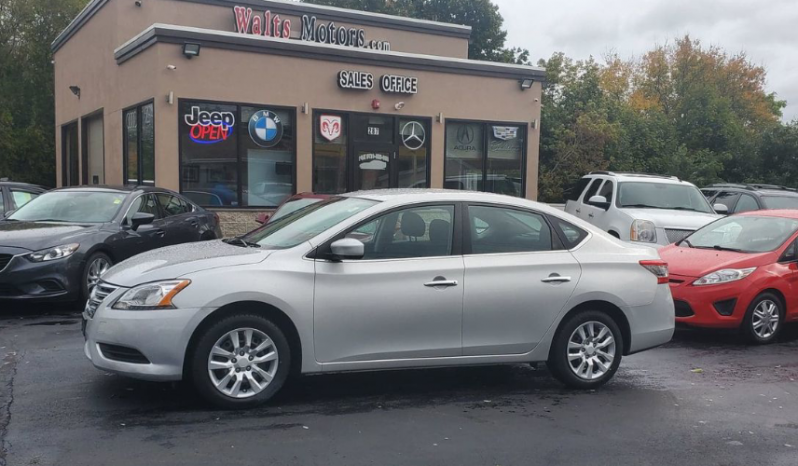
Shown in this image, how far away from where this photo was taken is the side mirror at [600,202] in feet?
43.3

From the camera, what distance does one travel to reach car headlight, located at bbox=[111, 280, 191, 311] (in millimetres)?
5363

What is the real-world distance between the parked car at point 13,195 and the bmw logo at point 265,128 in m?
5.12

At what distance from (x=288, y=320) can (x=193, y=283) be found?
737 mm

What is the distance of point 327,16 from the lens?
2242 centimetres

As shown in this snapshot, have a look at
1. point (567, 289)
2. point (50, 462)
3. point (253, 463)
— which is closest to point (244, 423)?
point (253, 463)

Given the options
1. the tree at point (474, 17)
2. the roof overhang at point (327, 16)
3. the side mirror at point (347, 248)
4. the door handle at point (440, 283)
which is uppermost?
the tree at point (474, 17)

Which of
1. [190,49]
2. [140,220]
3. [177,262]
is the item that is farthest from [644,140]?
[177,262]

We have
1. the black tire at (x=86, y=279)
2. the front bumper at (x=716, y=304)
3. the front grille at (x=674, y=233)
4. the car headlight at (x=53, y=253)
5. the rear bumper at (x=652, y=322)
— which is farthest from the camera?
the front grille at (x=674, y=233)

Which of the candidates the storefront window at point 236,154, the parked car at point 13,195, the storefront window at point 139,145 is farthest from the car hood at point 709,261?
the storefront window at point 139,145

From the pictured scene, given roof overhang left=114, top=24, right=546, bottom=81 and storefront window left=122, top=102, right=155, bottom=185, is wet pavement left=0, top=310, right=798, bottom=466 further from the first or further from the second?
roof overhang left=114, top=24, right=546, bottom=81

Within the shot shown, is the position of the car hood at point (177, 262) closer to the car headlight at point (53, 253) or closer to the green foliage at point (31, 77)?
the car headlight at point (53, 253)

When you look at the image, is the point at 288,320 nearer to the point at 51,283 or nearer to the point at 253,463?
the point at 253,463

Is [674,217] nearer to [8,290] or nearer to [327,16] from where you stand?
[8,290]

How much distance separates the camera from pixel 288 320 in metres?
5.64
